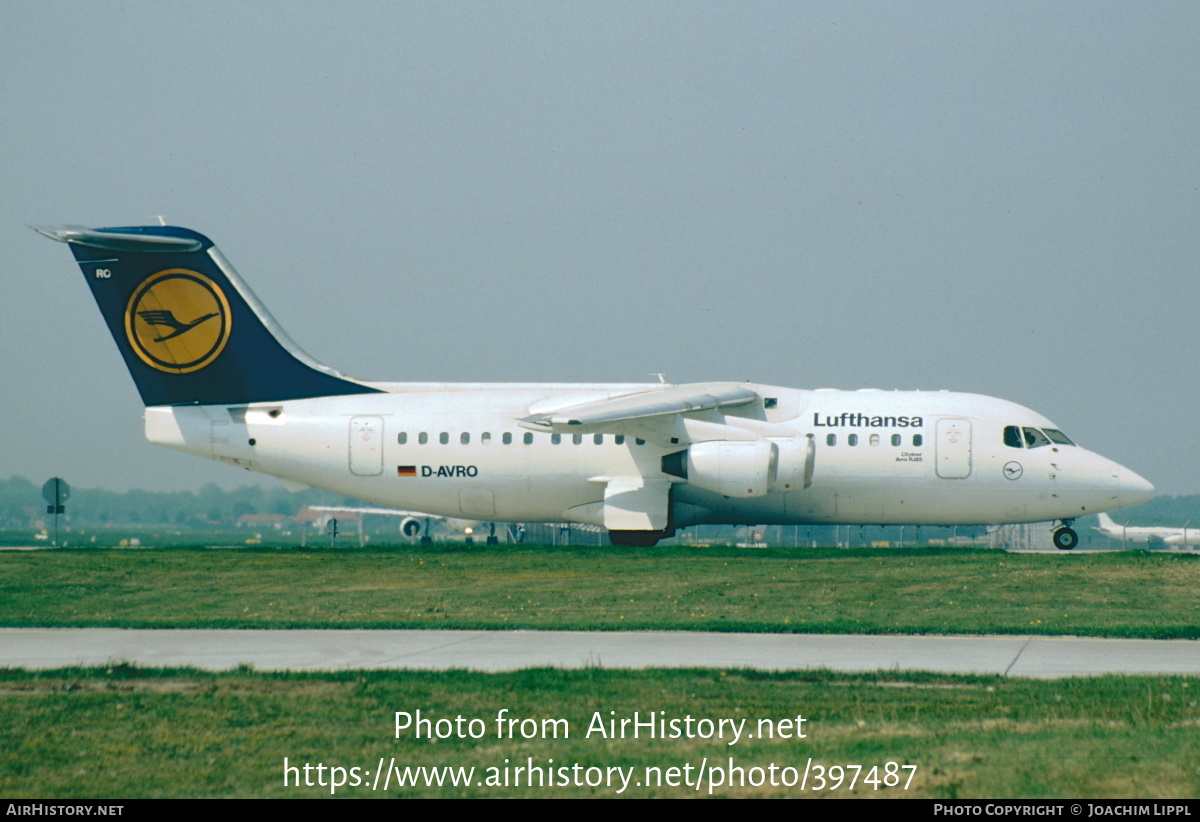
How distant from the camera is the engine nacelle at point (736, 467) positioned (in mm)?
A: 28359

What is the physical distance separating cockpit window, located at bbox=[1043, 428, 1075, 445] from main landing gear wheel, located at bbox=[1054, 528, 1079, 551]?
7.37 feet

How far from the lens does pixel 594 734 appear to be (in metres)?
9.48

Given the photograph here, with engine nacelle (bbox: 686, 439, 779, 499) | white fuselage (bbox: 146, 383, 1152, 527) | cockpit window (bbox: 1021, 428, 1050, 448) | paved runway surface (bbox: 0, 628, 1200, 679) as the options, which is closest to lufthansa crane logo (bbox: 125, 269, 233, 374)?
white fuselage (bbox: 146, 383, 1152, 527)

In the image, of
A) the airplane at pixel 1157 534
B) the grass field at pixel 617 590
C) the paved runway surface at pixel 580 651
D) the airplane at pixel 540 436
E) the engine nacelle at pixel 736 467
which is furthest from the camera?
the airplane at pixel 1157 534

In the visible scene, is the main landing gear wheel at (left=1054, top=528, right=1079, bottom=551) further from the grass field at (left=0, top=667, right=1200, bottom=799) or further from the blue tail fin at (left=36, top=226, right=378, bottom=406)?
the grass field at (left=0, top=667, right=1200, bottom=799)

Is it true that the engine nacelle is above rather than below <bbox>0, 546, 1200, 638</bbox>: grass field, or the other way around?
above

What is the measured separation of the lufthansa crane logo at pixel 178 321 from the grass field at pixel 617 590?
527 centimetres

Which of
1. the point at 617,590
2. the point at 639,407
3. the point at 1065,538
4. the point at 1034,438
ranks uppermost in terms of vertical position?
the point at 639,407

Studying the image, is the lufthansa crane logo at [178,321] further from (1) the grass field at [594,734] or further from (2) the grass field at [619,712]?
(1) the grass field at [594,734]

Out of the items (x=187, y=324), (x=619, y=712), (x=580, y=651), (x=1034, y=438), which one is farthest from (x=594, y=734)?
(x=187, y=324)

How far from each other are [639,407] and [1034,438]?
9891 millimetres

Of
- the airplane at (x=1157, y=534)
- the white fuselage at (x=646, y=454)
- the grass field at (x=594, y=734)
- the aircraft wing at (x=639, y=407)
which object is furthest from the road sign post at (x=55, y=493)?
the airplane at (x=1157, y=534)

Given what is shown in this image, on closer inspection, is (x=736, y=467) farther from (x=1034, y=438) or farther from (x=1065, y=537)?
(x=1065, y=537)

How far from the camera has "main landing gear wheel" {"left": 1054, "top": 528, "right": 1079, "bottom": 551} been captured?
102 feet
